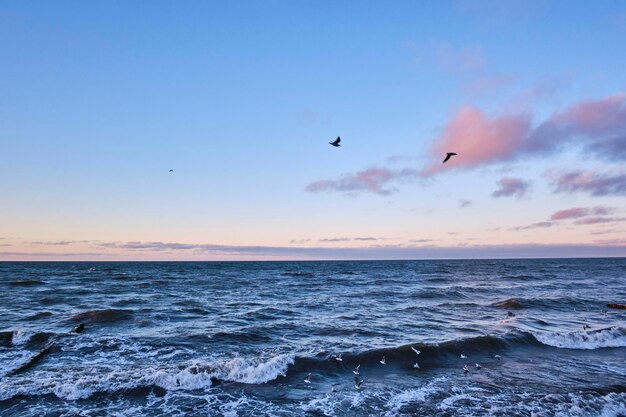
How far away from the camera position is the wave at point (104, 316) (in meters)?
25.7

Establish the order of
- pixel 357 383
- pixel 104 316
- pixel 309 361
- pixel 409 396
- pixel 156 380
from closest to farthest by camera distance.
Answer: pixel 409 396, pixel 156 380, pixel 357 383, pixel 309 361, pixel 104 316

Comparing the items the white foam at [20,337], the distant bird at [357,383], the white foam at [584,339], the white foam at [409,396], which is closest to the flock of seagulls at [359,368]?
the distant bird at [357,383]

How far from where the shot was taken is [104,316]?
26594mm

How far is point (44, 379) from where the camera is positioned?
14023mm

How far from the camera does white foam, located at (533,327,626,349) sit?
20109 mm

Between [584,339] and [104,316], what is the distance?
28256 millimetres

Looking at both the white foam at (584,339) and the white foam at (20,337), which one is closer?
the white foam at (20,337)

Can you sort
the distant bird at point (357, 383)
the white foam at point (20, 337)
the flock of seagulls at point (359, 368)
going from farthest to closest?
the white foam at point (20, 337) < the flock of seagulls at point (359, 368) < the distant bird at point (357, 383)

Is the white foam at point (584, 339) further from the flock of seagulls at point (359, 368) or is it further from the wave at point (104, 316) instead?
the wave at point (104, 316)

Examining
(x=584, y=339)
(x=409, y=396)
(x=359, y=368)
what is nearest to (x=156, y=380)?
(x=359, y=368)

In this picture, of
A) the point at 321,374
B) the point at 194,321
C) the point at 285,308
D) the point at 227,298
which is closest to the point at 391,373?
the point at 321,374

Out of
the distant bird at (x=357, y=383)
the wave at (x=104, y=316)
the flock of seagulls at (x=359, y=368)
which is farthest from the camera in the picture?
the wave at (x=104, y=316)

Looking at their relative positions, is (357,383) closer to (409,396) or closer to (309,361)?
(409,396)

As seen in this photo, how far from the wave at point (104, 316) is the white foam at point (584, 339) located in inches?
980
